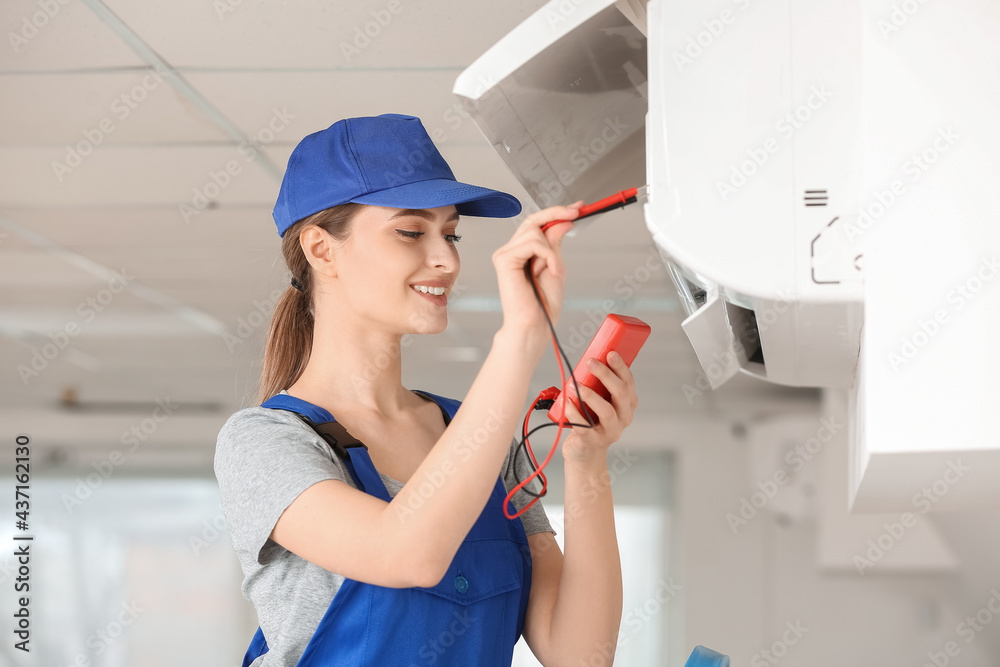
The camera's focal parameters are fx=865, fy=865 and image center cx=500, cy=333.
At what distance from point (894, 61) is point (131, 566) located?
21.3ft

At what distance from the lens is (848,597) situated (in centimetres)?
558

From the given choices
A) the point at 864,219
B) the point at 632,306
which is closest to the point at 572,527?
the point at 864,219

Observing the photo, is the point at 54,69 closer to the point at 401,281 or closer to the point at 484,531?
the point at 401,281

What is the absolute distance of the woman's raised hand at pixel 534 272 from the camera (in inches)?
29.1
